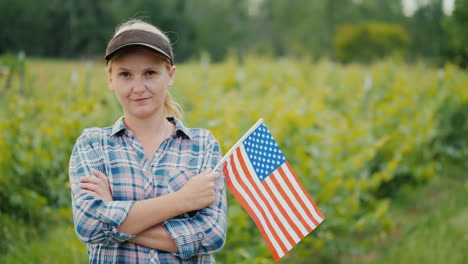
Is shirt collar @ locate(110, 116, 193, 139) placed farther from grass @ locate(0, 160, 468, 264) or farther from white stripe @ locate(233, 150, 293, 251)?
grass @ locate(0, 160, 468, 264)

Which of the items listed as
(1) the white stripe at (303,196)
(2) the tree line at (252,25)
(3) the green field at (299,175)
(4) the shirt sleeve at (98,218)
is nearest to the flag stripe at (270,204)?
(1) the white stripe at (303,196)

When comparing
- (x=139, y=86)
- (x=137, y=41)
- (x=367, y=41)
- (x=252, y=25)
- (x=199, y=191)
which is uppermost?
(x=252, y=25)

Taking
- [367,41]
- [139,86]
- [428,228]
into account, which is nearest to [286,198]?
[139,86]

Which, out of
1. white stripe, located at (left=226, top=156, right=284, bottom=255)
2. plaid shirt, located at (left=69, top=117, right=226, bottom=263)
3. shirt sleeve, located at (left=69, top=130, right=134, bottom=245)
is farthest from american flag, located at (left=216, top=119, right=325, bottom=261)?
shirt sleeve, located at (left=69, top=130, right=134, bottom=245)

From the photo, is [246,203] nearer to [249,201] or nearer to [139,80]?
[249,201]

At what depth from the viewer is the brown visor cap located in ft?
5.37

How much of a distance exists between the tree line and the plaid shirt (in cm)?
465

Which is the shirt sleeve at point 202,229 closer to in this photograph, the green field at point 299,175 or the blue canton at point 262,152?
the blue canton at point 262,152

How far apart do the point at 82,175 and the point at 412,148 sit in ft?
16.0

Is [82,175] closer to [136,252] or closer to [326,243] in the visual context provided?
[136,252]

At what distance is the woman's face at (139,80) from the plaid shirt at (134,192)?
0.12 m

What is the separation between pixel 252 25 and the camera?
4025cm

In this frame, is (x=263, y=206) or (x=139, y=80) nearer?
(x=139, y=80)

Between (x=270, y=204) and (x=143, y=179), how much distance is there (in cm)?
58
